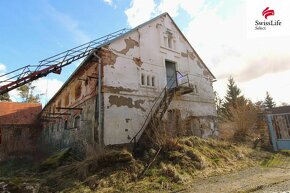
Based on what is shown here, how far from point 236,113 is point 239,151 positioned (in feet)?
20.5

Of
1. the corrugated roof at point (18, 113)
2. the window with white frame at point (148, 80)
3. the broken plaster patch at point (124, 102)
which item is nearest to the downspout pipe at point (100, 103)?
the broken plaster patch at point (124, 102)

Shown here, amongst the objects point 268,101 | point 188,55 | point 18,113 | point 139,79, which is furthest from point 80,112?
point 268,101

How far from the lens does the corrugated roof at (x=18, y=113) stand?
26000 mm

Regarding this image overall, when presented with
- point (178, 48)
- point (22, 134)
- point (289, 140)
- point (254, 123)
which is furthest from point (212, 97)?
point (22, 134)

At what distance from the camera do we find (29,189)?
6930mm

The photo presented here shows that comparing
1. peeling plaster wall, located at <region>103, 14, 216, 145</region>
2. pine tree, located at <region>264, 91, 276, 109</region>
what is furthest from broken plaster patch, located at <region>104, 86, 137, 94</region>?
pine tree, located at <region>264, 91, 276, 109</region>

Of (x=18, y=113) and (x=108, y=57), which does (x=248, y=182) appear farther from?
(x=18, y=113)

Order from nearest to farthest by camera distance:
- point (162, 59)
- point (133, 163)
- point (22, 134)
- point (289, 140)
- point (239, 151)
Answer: point (133, 163)
point (239, 151)
point (289, 140)
point (162, 59)
point (22, 134)

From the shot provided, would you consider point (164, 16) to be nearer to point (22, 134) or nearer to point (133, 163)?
point (133, 163)

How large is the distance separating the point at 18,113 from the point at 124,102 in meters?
21.7

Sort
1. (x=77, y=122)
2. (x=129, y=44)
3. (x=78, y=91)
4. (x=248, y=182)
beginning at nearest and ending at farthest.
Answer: (x=248, y=182) → (x=129, y=44) → (x=77, y=122) → (x=78, y=91)

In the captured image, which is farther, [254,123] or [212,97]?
[212,97]

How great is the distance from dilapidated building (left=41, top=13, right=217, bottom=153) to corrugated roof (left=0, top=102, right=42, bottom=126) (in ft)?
33.2

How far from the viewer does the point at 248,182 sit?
24.2 feet
